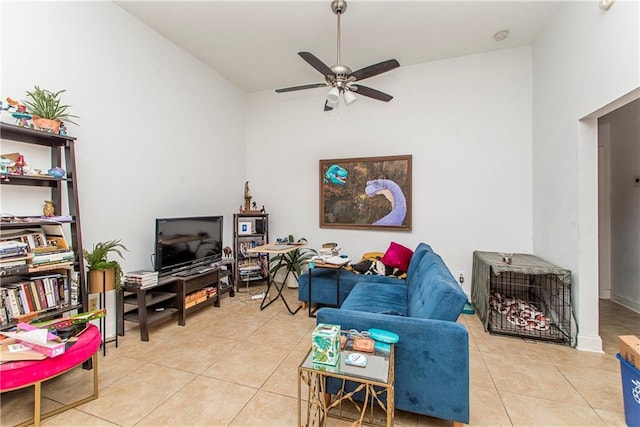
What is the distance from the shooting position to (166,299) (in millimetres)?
3043

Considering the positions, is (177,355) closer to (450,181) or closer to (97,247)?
(97,247)

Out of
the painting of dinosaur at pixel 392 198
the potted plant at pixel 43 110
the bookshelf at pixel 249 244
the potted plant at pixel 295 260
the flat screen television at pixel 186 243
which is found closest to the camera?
the potted plant at pixel 43 110

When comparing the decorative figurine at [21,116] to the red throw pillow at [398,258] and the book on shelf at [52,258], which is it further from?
the red throw pillow at [398,258]

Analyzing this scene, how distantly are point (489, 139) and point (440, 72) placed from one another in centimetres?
115

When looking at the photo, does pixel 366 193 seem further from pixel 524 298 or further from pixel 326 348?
pixel 326 348

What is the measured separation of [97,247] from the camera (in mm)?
2596

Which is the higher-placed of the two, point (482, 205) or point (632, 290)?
point (482, 205)

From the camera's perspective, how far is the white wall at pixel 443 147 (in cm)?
357

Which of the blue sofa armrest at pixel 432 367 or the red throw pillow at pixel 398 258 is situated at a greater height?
the red throw pillow at pixel 398 258

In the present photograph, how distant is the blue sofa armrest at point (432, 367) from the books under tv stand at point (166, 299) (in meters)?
2.37

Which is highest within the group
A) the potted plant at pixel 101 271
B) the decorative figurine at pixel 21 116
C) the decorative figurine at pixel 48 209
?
the decorative figurine at pixel 21 116

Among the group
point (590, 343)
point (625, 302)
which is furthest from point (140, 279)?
point (625, 302)

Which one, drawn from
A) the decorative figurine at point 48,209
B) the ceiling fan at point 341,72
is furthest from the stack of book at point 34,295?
the ceiling fan at point 341,72

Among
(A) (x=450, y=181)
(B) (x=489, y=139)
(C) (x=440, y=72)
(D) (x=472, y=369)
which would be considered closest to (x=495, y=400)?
(D) (x=472, y=369)
